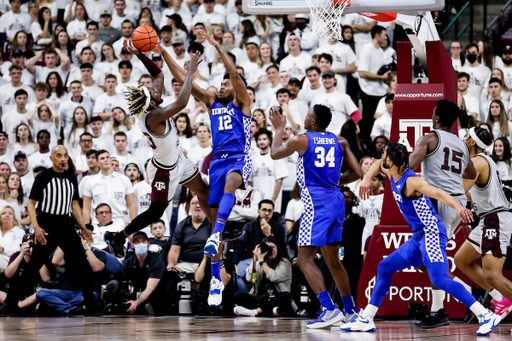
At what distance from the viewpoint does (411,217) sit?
7426 millimetres

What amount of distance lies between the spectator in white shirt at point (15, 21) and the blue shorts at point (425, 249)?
533 inches

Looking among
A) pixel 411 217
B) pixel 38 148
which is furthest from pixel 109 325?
pixel 38 148

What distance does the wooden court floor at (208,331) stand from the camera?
6.57 metres

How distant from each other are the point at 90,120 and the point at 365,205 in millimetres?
6116

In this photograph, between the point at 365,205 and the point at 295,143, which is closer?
the point at 295,143

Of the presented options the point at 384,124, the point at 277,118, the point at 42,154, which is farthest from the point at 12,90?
the point at 277,118

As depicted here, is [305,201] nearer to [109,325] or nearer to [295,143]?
[295,143]

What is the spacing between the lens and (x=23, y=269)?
10.5m

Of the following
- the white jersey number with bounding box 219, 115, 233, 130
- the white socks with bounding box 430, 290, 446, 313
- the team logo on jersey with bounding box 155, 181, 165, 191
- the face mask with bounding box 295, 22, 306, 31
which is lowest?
the white socks with bounding box 430, 290, 446, 313

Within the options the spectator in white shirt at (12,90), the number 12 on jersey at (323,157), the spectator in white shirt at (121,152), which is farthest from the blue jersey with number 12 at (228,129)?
the spectator in white shirt at (12,90)

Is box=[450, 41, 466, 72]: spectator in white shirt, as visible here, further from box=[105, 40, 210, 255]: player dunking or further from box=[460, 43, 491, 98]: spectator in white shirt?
box=[105, 40, 210, 255]: player dunking

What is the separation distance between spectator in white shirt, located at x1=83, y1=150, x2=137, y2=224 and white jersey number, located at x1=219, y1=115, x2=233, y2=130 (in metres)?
4.14

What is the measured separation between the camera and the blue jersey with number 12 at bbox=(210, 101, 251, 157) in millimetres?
8492

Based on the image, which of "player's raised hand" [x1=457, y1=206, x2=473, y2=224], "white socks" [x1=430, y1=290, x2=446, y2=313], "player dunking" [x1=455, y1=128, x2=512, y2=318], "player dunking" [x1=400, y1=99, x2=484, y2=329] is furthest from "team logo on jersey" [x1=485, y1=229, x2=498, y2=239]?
"player's raised hand" [x1=457, y1=206, x2=473, y2=224]
